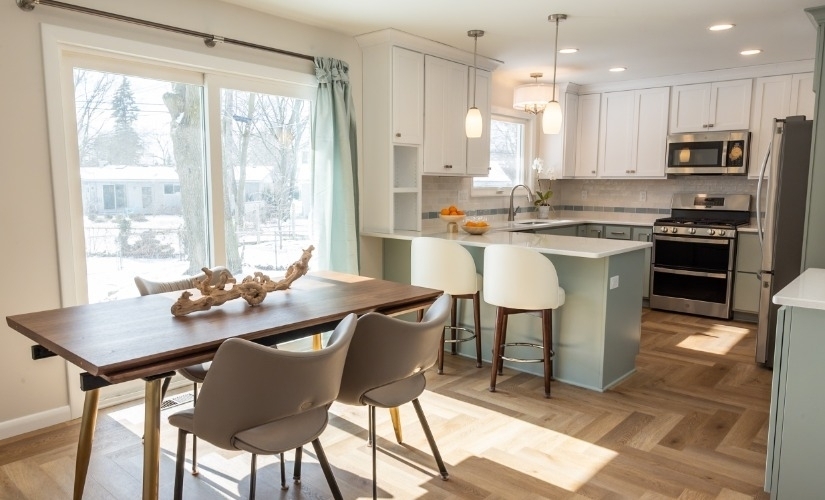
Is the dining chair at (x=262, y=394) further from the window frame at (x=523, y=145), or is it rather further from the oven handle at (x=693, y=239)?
the oven handle at (x=693, y=239)

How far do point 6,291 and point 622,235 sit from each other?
209 inches

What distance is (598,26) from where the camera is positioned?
409cm

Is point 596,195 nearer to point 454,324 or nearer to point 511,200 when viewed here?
point 511,200

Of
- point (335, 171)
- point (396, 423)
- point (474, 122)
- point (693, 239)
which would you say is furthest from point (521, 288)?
point (693, 239)

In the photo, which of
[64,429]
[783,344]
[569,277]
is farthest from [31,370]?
[783,344]

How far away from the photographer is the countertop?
347 centimetres

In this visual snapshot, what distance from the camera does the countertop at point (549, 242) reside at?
3.47m

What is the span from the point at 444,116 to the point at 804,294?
3.14m

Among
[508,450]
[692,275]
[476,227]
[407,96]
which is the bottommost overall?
[508,450]

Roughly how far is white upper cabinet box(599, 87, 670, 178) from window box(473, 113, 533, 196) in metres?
0.82

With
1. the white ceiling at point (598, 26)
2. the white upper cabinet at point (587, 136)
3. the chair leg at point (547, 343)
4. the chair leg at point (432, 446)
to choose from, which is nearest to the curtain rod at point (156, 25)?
the white ceiling at point (598, 26)

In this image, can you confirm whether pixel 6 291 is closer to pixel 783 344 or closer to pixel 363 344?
pixel 363 344

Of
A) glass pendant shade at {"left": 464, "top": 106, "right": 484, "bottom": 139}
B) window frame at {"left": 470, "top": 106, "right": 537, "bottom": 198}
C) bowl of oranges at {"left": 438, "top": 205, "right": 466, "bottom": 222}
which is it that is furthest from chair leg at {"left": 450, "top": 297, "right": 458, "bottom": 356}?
window frame at {"left": 470, "top": 106, "right": 537, "bottom": 198}

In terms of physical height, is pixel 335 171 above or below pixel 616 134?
below
